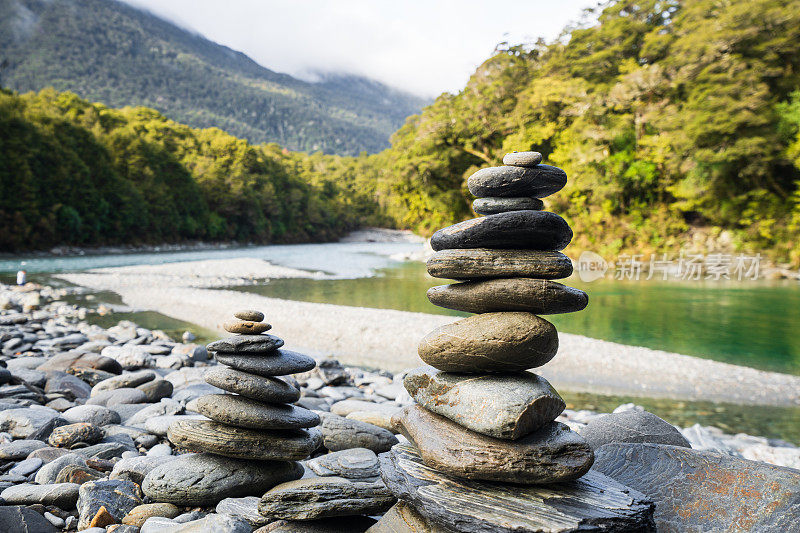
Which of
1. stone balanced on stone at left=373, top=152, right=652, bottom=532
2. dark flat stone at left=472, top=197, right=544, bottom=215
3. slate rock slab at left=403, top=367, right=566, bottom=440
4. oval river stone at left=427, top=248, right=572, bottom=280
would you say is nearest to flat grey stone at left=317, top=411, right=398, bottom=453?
stone balanced on stone at left=373, top=152, right=652, bottom=532

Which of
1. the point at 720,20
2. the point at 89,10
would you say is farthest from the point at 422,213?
the point at 89,10

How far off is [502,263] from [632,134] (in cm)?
3275

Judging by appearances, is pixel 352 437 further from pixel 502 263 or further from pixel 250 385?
pixel 502 263

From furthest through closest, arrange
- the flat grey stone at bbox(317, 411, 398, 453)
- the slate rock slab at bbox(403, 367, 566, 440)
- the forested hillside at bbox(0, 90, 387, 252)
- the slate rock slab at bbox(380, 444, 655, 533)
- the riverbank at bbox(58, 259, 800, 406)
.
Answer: the forested hillside at bbox(0, 90, 387, 252) → the riverbank at bbox(58, 259, 800, 406) → the flat grey stone at bbox(317, 411, 398, 453) → the slate rock slab at bbox(403, 367, 566, 440) → the slate rock slab at bbox(380, 444, 655, 533)

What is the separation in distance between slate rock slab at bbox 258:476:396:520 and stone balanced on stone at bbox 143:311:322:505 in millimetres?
619

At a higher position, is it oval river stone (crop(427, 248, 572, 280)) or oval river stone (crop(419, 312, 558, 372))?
oval river stone (crop(427, 248, 572, 280))

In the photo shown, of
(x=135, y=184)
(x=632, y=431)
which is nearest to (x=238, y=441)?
(x=632, y=431)

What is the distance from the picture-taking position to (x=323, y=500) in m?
2.88

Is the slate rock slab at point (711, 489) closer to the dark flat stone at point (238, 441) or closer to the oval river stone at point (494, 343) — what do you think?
the oval river stone at point (494, 343)

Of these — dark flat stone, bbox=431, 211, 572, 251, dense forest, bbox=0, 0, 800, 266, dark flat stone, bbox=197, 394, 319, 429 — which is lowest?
dark flat stone, bbox=197, 394, 319, 429

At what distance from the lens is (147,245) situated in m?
53.6

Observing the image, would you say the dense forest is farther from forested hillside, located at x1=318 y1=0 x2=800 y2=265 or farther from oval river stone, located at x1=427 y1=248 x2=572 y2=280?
oval river stone, located at x1=427 y1=248 x2=572 y2=280

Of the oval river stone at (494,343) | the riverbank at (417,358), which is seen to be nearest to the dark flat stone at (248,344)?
the oval river stone at (494,343)

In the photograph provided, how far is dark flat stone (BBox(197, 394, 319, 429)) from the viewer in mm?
3494
